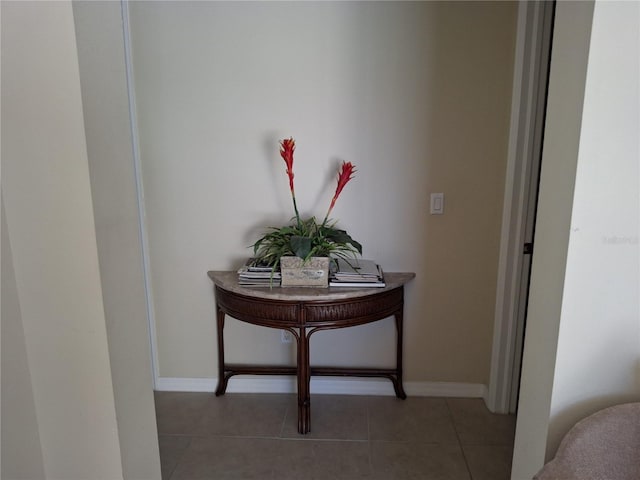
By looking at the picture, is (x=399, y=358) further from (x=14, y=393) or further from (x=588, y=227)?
(x=14, y=393)

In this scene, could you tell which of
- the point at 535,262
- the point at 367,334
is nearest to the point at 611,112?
the point at 535,262

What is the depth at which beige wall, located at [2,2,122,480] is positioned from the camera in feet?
3.11

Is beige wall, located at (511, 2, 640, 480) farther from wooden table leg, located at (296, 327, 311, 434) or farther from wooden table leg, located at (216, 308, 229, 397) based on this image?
wooden table leg, located at (216, 308, 229, 397)

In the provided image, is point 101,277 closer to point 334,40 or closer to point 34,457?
point 34,457

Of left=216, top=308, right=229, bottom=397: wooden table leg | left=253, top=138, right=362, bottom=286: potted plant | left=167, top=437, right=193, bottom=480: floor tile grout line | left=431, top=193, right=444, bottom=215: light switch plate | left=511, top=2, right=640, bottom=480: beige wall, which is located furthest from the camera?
left=216, top=308, right=229, bottom=397: wooden table leg

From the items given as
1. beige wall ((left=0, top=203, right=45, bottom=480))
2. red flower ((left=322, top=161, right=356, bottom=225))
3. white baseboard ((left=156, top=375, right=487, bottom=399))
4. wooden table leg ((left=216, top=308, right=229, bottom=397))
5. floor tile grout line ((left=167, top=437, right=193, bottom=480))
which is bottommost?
floor tile grout line ((left=167, top=437, right=193, bottom=480))

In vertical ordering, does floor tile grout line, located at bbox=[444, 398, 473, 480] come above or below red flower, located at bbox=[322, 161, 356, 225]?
below

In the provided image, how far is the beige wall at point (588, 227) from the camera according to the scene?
946 mm

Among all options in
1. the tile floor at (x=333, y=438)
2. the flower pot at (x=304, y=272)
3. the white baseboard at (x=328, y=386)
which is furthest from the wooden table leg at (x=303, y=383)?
the white baseboard at (x=328, y=386)

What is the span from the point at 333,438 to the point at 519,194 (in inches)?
56.5

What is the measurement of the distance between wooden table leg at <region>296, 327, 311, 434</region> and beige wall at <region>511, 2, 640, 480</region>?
1.01m

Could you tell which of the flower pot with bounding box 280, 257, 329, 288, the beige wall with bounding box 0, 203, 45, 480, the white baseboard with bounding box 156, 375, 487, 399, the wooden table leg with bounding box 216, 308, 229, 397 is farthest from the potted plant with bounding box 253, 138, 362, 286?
the beige wall with bounding box 0, 203, 45, 480

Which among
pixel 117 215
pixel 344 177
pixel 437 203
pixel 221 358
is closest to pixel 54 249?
pixel 117 215

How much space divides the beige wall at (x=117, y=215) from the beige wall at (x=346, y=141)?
1.01 meters
